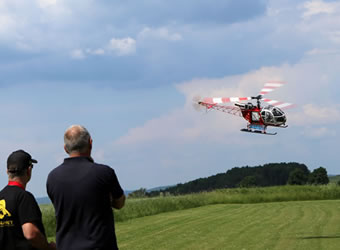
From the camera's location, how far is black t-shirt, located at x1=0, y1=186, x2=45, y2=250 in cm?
530

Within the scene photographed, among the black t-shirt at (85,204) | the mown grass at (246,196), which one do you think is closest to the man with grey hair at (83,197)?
the black t-shirt at (85,204)

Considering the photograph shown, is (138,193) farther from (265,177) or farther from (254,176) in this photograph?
(265,177)

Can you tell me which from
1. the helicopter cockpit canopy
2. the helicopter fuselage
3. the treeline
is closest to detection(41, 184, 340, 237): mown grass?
the helicopter fuselage

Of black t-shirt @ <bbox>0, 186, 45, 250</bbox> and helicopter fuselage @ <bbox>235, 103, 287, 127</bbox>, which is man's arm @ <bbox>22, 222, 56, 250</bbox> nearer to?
black t-shirt @ <bbox>0, 186, 45, 250</bbox>

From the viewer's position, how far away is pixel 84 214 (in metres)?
A: 4.95

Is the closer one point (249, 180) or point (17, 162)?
point (17, 162)

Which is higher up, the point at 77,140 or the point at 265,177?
the point at 265,177

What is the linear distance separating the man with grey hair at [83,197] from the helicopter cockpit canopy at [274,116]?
22.7 m

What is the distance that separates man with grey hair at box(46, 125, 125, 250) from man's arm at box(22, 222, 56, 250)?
19 centimetres

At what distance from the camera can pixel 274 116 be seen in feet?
88.4

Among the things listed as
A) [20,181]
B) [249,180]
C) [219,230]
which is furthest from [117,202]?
[249,180]

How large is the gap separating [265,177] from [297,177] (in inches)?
466

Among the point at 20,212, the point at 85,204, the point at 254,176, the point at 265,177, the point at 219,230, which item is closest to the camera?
the point at 85,204

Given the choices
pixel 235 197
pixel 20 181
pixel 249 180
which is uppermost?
pixel 249 180
